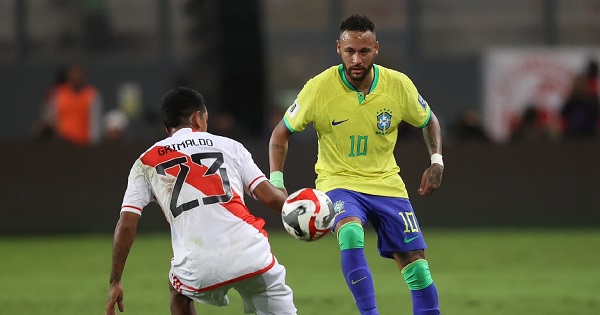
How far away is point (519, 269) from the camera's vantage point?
13469 millimetres

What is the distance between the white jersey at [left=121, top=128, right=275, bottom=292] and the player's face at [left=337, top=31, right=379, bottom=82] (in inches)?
62.1

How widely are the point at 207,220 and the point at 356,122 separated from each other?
74.9 inches

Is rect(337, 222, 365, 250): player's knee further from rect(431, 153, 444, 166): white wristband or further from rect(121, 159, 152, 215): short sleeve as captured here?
rect(121, 159, 152, 215): short sleeve

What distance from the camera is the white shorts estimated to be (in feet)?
23.0

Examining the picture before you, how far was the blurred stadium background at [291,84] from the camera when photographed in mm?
17188

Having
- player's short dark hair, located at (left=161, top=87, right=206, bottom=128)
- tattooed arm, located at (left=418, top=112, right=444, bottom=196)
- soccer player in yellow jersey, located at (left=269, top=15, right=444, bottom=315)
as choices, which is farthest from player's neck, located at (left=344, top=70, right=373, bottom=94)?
player's short dark hair, located at (left=161, top=87, right=206, bottom=128)

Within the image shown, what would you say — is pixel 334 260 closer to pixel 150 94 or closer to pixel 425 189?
pixel 425 189

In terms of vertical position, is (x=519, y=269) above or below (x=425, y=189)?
below

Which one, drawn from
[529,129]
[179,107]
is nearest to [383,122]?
[179,107]

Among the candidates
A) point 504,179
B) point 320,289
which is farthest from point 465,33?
point 320,289

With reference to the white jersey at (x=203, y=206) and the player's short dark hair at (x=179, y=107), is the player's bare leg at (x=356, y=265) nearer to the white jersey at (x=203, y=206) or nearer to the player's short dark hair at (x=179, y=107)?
the white jersey at (x=203, y=206)

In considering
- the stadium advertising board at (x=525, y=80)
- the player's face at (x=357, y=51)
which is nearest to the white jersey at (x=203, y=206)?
the player's face at (x=357, y=51)

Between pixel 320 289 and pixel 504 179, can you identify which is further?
pixel 504 179

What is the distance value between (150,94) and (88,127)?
19.8 feet
